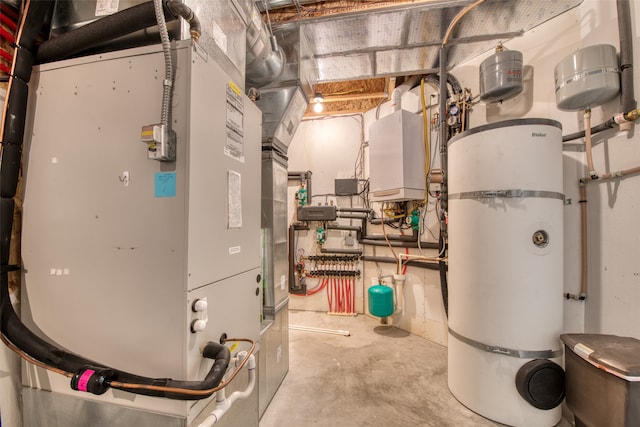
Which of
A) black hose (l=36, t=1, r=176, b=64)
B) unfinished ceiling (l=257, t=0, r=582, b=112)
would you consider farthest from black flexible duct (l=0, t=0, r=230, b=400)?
unfinished ceiling (l=257, t=0, r=582, b=112)

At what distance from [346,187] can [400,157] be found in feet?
3.70

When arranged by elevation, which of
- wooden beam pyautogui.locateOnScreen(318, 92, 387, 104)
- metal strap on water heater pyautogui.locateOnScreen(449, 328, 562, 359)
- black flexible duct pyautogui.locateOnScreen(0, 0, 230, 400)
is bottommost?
metal strap on water heater pyautogui.locateOnScreen(449, 328, 562, 359)

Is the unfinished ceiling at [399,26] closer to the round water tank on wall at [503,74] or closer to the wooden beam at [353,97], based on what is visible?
the round water tank on wall at [503,74]

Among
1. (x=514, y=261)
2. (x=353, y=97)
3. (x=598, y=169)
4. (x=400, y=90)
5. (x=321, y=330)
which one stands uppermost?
(x=353, y=97)

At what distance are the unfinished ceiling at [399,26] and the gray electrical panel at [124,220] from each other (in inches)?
59.2

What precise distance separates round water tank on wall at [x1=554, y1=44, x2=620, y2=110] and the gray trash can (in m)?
1.46

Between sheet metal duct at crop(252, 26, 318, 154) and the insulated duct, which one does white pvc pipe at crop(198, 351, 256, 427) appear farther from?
the insulated duct

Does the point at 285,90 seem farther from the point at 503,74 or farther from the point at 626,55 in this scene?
the point at 626,55

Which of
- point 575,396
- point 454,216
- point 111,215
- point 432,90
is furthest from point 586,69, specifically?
point 111,215

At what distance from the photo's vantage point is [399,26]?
2.06 metres

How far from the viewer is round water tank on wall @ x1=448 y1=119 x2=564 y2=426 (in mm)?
1658

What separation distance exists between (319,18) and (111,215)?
2015 millimetres

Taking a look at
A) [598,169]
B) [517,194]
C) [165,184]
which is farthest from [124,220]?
[598,169]

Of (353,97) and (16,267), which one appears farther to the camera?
(353,97)
